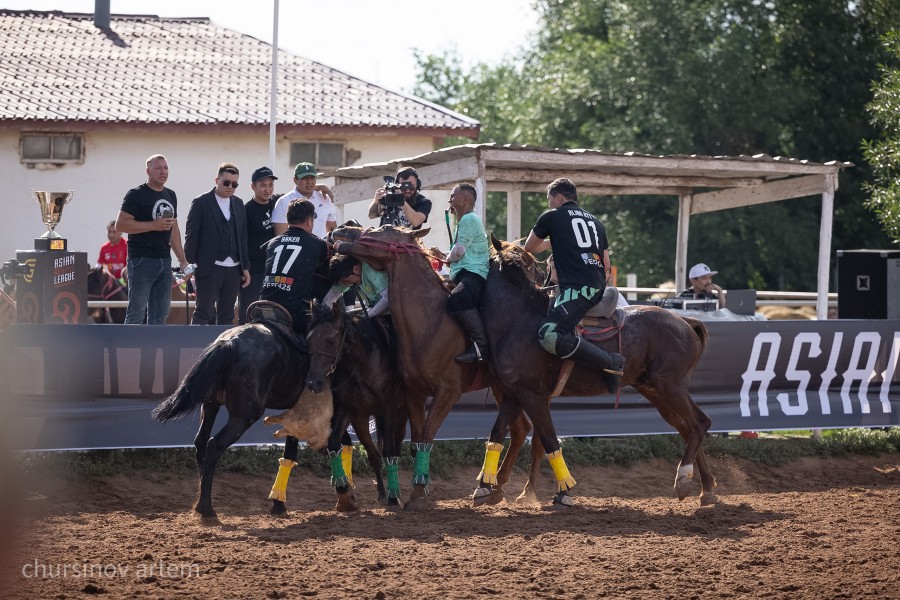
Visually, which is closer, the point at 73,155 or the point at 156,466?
the point at 156,466

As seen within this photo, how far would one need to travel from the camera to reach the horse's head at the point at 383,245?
382 inches

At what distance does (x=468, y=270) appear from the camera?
10.1 meters

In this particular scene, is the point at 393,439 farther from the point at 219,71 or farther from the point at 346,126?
the point at 219,71

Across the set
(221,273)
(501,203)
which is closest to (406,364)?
(221,273)

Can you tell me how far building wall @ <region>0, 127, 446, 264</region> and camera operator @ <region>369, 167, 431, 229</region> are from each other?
10873mm

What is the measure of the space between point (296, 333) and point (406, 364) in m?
0.99

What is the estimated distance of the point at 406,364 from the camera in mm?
9805

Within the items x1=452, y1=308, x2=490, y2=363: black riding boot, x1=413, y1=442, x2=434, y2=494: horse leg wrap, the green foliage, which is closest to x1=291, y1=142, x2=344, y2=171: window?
the green foliage

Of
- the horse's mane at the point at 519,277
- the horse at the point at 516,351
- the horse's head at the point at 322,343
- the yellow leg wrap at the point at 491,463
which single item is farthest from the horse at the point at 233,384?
the horse's mane at the point at 519,277

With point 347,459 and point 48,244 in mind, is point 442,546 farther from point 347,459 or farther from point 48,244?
point 48,244

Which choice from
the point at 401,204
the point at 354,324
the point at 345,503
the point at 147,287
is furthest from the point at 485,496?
the point at 147,287

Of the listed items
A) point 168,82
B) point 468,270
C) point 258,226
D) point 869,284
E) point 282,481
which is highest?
point 168,82

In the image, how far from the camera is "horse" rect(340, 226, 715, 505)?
9.80 meters

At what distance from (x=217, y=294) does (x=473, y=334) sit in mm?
3342
